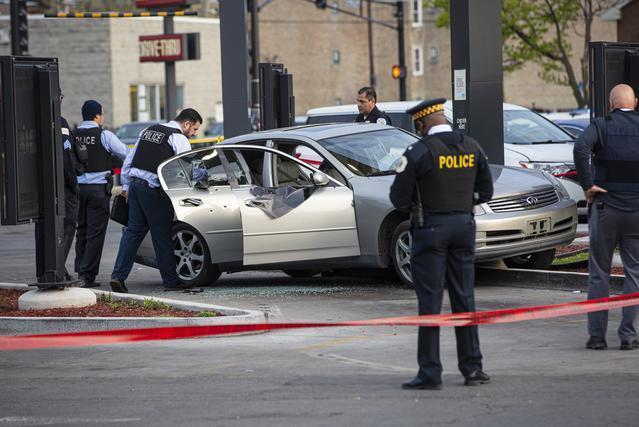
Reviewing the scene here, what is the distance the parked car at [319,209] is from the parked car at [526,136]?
393 cm

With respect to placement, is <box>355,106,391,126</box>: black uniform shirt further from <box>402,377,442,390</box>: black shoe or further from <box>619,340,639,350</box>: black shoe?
<box>402,377,442,390</box>: black shoe

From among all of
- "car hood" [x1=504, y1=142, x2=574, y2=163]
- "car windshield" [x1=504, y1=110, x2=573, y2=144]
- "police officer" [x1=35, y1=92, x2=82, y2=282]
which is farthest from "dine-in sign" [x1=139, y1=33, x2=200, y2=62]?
"police officer" [x1=35, y1=92, x2=82, y2=282]

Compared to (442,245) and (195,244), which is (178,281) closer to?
(195,244)

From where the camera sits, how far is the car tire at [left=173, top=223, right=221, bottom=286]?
531 inches

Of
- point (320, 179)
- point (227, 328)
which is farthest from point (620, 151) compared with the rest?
point (320, 179)

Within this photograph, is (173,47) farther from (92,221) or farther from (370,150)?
(370,150)

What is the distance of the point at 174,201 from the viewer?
13.5 m

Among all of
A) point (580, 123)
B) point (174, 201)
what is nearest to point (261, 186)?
point (174, 201)

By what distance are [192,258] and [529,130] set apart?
288 inches

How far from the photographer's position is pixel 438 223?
7.82m

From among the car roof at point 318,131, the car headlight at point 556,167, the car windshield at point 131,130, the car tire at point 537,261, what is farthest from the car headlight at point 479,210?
the car windshield at point 131,130

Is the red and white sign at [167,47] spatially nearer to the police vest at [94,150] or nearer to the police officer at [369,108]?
the police officer at [369,108]

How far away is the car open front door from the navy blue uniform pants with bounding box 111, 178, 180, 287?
791 millimetres

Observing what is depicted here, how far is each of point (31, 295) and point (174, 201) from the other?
7.32ft
